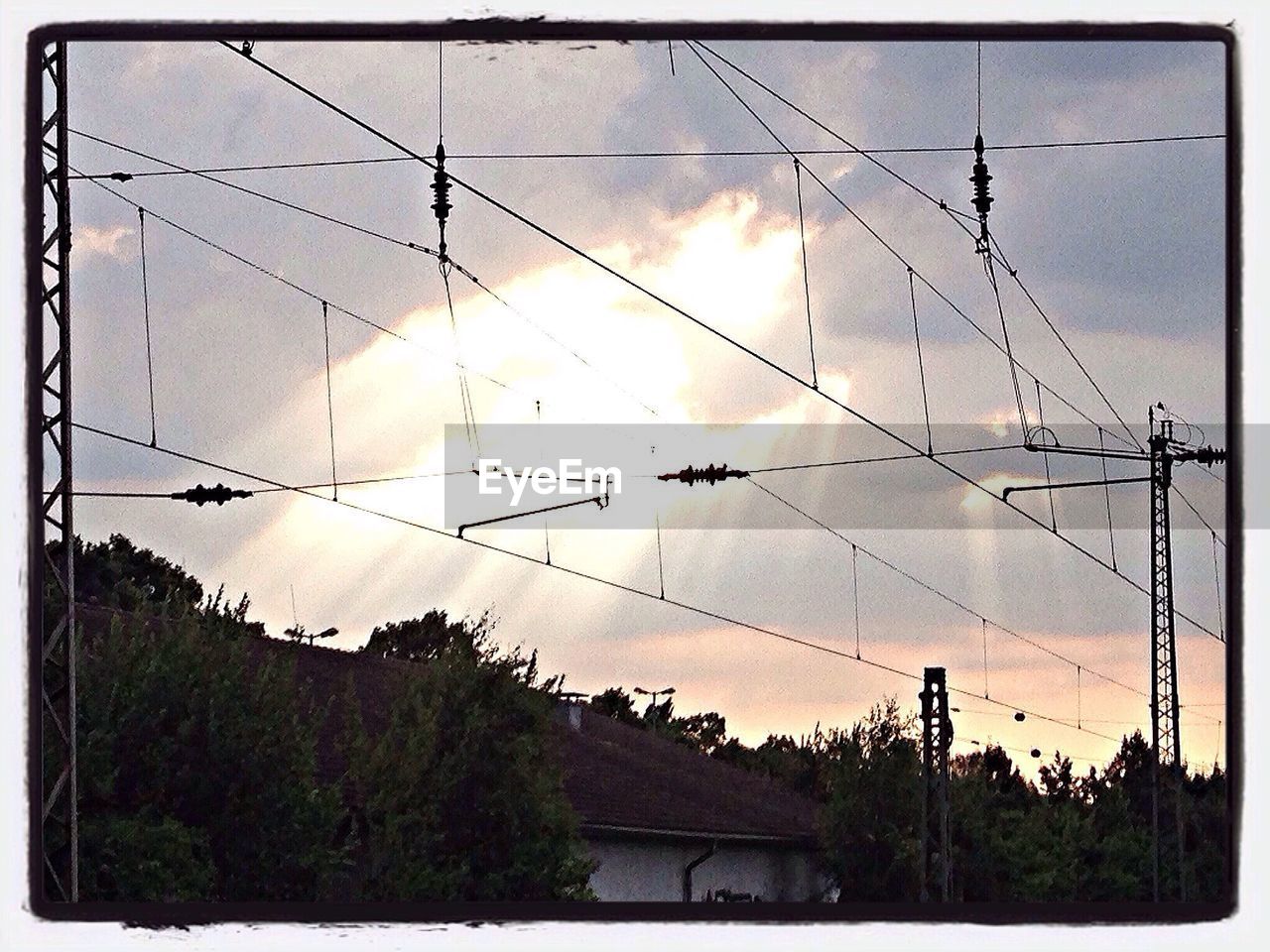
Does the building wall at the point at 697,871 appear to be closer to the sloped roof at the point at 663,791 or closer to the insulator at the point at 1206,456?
the sloped roof at the point at 663,791

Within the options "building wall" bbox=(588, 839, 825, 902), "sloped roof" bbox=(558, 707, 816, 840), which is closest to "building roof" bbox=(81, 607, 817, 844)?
"sloped roof" bbox=(558, 707, 816, 840)

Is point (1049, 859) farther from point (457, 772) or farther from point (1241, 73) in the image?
point (1241, 73)

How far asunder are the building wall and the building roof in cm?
33

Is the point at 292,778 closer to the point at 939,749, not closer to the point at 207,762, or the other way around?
the point at 207,762

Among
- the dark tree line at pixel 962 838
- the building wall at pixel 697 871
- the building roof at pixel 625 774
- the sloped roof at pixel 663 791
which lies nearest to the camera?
the building roof at pixel 625 774

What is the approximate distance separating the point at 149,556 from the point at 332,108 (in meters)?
37.2

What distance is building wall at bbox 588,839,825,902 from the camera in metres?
27.4

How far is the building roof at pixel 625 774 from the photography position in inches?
1058

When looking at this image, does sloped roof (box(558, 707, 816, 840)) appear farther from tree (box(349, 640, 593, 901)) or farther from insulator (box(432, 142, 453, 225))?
insulator (box(432, 142, 453, 225))

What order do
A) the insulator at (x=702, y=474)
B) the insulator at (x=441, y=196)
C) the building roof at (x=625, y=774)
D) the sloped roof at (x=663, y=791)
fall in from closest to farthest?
the insulator at (x=441, y=196), the insulator at (x=702, y=474), the building roof at (x=625, y=774), the sloped roof at (x=663, y=791)

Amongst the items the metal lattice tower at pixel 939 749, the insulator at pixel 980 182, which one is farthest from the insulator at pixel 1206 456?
the insulator at pixel 980 182

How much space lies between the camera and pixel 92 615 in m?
24.6

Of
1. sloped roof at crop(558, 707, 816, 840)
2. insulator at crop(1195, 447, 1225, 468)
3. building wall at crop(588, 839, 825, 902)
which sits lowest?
building wall at crop(588, 839, 825, 902)

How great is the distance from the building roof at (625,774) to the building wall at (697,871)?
12.9 inches
